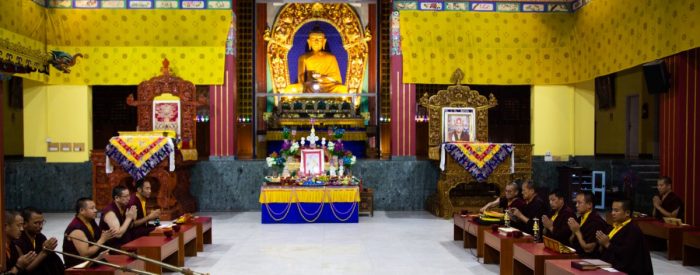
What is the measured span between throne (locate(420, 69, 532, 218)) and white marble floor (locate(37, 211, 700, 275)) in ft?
1.91

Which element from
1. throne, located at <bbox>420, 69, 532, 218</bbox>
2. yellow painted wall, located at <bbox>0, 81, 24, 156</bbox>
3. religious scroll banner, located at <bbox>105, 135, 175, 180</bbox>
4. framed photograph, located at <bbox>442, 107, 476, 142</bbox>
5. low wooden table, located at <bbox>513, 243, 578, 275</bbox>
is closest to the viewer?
low wooden table, located at <bbox>513, 243, 578, 275</bbox>

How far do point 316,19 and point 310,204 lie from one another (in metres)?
6.46

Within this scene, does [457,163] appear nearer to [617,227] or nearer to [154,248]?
[617,227]

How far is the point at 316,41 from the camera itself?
1564 centimetres

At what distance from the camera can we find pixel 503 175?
11266mm

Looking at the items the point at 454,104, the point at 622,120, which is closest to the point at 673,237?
the point at 454,104

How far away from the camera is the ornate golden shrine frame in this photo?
1558cm

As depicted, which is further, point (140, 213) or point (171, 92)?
point (171, 92)

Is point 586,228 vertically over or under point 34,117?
under

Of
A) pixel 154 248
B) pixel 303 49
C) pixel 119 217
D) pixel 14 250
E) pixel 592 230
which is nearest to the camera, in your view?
pixel 14 250

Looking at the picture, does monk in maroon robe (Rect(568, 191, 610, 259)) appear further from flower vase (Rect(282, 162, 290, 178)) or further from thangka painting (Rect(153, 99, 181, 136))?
thangka painting (Rect(153, 99, 181, 136))

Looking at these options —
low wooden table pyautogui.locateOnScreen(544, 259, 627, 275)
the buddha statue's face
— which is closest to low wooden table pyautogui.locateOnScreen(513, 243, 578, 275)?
low wooden table pyautogui.locateOnScreen(544, 259, 627, 275)

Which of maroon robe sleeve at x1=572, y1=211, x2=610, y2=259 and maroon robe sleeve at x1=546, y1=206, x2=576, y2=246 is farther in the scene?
maroon robe sleeve at x1=546, y1=206, x2=576, y2=246

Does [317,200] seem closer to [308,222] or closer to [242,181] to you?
[308,222]
